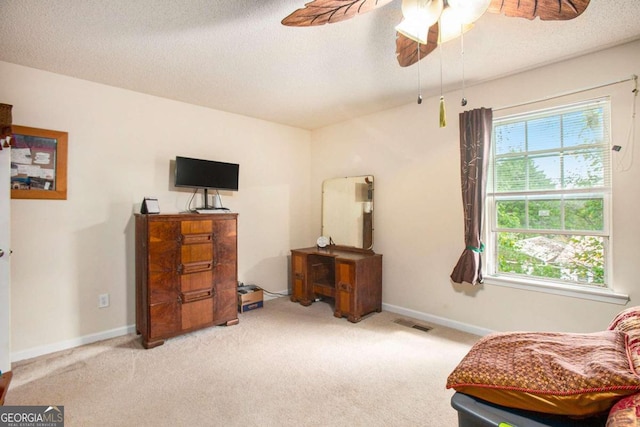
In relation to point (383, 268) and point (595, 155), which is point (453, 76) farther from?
point (383, 268)

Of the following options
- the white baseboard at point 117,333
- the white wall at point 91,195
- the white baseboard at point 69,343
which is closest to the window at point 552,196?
the white baseboard at point 117,333

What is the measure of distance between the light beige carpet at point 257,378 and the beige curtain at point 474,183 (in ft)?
2.30

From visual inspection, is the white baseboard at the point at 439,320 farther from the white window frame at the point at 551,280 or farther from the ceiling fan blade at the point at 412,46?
the ceiling fan blade at the point at 412,46

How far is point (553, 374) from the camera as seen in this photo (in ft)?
3.05

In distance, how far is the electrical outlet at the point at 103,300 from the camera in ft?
9.66

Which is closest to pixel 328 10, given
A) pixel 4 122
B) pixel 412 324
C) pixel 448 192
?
pixel 448 192

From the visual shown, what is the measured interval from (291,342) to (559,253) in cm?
248

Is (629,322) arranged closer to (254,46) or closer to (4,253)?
(254,46)

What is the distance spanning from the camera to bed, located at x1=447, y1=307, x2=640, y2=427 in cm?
82

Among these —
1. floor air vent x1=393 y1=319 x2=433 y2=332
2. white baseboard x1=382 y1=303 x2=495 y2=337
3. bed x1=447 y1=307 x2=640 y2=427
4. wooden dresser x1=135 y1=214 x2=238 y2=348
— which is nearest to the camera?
bed x1=447 y1=307 x2=640 y2=427

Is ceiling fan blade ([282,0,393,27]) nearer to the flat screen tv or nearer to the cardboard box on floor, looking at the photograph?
the flat screen tv

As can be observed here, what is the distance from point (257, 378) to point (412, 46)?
2458mm

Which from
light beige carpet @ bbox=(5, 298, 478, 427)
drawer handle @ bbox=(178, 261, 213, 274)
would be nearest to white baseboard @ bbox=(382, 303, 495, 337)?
light beige carpet @ bbox=(5, 298, 478, 427)

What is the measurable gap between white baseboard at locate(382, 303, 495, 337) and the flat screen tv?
2.36 m
